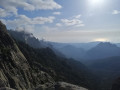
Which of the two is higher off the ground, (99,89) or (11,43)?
(11,43)

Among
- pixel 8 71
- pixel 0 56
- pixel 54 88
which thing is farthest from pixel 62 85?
pixel 0 56

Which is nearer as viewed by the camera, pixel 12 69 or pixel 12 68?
pixel 12 69

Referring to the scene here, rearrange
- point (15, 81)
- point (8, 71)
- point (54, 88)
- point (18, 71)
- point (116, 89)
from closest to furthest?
point (54, 88) → point (116, 89) → point (15, 81) → point (8, 71) → point (18, 71)

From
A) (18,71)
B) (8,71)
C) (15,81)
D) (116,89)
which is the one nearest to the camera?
(116,89)

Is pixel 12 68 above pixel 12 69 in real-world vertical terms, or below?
above

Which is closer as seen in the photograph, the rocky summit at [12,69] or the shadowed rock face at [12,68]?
the rocky summit at [12,69]

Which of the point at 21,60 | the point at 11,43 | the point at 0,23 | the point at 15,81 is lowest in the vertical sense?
the point at 15,81

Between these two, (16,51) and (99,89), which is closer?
(16,51)

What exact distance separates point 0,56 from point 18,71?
8592mm

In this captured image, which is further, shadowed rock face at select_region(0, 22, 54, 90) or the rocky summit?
shadowed rock face at select_region(0, 22, 54, 90)

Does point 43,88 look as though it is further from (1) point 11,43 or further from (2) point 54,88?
(1) point 11,43

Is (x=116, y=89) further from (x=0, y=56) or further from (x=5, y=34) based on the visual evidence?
(x=5, y=34)

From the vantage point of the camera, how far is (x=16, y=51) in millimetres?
77438

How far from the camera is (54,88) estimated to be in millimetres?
17281
